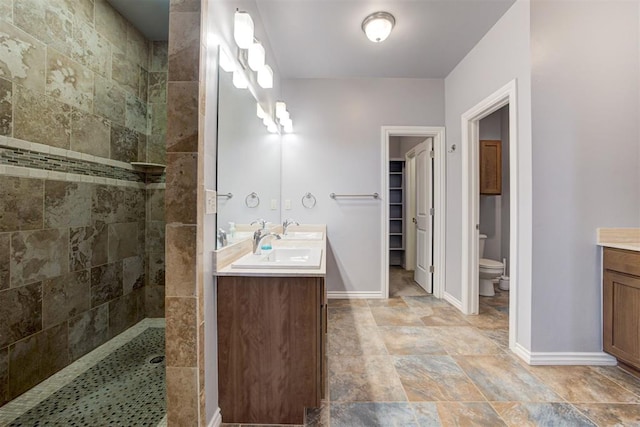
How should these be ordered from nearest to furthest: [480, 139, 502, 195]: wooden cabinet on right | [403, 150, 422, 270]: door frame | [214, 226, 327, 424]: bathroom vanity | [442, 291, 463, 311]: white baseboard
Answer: [214, 226, 327, 424]: bathroom vanity, [442, 291, 463, 311]: white baseboard, [480, 139, 502, 195]: wooden cabinet on right, [403, 150, 422, 270]: door frame

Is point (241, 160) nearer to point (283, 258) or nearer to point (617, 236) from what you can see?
point (283, 258)

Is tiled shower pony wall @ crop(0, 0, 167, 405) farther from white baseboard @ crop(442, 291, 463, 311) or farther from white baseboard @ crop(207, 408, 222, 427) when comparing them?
white baseboard @ crop(442, 291, 463, 311)

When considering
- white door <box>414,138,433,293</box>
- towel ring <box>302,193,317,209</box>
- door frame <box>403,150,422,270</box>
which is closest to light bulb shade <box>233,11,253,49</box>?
towel ring <box>302,193,317,209</box>

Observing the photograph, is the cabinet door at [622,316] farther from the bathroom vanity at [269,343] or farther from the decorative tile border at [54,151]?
the decorative tile border at [54,151]

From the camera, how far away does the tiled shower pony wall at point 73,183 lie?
151 cm

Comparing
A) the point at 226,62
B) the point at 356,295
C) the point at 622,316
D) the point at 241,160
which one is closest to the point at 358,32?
the point at 226,62

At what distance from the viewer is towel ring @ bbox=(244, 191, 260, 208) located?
75.9 inches

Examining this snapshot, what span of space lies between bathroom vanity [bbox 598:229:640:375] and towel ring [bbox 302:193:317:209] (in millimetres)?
2420

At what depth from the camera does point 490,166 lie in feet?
11.8

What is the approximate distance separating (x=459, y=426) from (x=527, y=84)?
85.0 inches

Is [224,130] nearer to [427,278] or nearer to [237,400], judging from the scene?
[237,400]

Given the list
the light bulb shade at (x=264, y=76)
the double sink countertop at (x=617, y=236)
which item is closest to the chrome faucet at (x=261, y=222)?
the light bulb shade at (x=264, y=76)

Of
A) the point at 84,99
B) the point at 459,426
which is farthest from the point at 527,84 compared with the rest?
the point at 84,99

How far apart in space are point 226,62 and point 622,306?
2.81 metres
